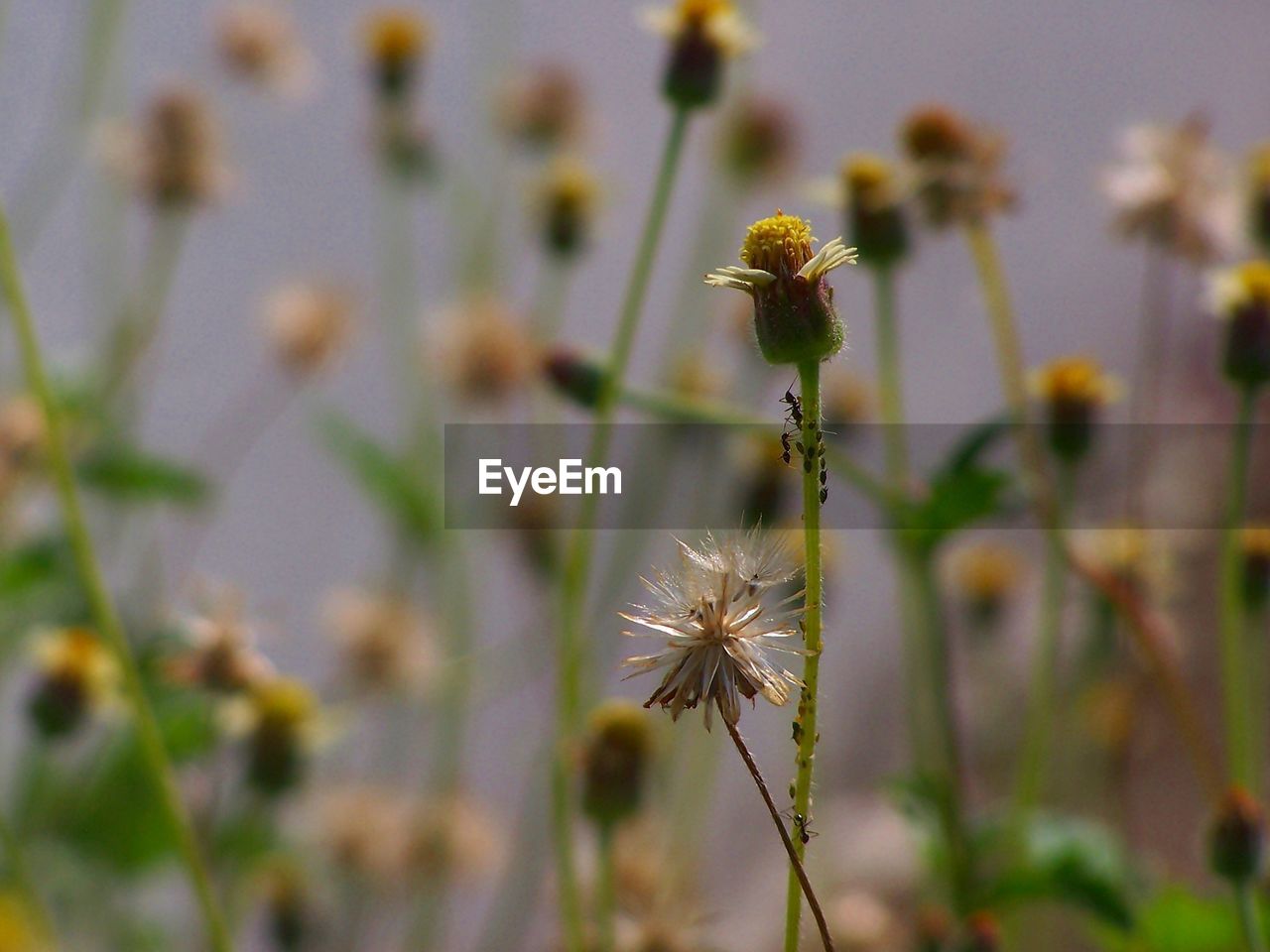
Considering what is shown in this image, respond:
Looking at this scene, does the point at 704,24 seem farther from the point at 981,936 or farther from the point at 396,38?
the point at 396,38

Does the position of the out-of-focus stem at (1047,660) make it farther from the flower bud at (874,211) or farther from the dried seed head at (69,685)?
the dried seed head at (69,685)

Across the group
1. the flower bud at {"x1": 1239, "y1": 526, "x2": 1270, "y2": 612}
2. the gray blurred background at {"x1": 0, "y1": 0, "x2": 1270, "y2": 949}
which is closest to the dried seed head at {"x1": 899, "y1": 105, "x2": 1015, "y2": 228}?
the flower bud at {"x1": 1239, "y1": 526, "x2": 1270, "y2": 612}

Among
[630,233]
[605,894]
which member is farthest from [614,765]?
[630,233]

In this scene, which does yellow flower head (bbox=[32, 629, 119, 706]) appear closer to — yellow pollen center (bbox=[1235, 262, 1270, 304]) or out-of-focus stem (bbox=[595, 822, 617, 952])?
out-of-focus stem (bbox=[595, 822, 617, 952])

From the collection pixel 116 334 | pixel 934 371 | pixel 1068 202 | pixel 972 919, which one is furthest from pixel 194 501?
pixel 1068 202

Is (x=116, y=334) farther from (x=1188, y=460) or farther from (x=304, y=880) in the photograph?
(x=1188, y=460)

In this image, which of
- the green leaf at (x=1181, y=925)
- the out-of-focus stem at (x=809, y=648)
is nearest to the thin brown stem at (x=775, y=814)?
the out-of-focus stem at (x=809, y=648)

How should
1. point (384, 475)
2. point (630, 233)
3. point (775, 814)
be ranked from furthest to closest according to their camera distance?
point (630, 233), point (384, 475), point (775, 814)
